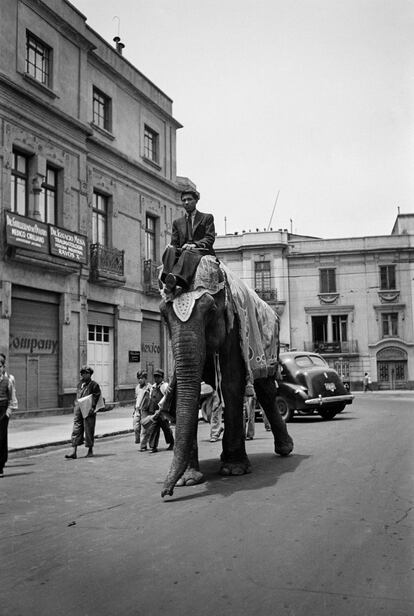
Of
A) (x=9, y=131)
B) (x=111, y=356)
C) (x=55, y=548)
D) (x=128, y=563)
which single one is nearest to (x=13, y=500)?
(x=55, y=548)

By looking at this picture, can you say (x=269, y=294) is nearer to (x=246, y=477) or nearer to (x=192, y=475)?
(x=246, y=477)

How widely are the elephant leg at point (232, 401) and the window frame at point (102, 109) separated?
66.1 feet

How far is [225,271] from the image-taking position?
26.4 ft

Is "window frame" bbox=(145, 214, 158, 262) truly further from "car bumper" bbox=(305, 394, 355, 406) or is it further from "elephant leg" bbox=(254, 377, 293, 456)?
"elephant leg" bbox=(254, 377, 293, 456)

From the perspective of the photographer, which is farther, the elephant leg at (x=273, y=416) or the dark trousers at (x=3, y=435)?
the dark trousers at (x=3, y=435)

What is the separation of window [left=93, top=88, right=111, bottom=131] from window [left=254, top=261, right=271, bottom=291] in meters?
27.5

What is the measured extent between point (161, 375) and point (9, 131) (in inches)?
457

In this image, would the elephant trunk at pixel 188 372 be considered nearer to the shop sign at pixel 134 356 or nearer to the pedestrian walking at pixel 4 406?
the pedestrian walking at pixel 4 406

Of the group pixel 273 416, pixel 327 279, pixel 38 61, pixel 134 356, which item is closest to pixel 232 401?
pixel 273 416

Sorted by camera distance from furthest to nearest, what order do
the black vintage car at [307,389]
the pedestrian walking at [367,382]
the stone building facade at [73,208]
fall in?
the pedestrian walking at [367,382] < the stone building facade at [73,208] < the black vintage car at [307,389]

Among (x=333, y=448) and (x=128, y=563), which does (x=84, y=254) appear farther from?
(x=128, y=563)

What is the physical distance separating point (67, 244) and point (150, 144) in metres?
10.1

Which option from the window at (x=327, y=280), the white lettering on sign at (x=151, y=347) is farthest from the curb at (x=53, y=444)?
the window at (x=327, y=280)

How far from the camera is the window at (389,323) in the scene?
167 ft
